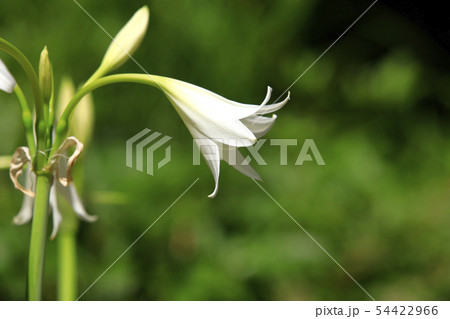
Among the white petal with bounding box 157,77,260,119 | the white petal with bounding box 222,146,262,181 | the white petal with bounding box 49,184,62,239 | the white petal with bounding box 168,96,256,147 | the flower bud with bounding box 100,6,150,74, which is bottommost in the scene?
Answer: the white petal with bounding box 49,184,62,239

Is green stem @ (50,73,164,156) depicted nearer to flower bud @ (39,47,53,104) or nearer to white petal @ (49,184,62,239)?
flower bud @ (39,47,53,104)

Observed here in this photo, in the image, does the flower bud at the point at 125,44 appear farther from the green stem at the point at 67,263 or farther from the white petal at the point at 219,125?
the green stem at the point at 67,263

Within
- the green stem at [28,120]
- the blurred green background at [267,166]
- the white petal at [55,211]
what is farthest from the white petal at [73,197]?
the blurred green background at [267,166]

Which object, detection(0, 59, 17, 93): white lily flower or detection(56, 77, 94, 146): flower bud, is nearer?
detection(0, 59, 17, 93): white lily flower

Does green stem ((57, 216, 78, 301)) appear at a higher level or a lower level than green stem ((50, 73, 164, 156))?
lower

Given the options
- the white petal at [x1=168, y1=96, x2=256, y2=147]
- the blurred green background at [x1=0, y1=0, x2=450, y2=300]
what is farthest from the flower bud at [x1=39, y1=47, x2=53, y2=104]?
the blurred green background at [x1=0, y1=0, x2=450, y2=300]

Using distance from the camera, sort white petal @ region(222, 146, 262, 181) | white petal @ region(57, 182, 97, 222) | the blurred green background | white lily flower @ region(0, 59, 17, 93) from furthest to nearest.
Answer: the blurred green background → white petal @ region(57, 182, 97, 222) → white petal @ region(222, 146, 262, 181) → white lily flower @ region(0, 59, 17, 93)

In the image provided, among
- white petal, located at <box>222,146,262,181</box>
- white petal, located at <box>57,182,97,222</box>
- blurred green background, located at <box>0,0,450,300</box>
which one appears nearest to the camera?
white petal, located at <box>222,146,262,181</box>
